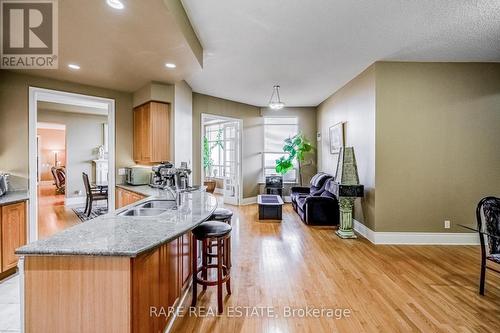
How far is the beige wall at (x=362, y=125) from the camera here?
4.15 meters

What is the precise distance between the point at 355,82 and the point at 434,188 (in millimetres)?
2381

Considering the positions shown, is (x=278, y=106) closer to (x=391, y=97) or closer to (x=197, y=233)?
(x=391, y=97)

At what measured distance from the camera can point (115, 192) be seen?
445cm

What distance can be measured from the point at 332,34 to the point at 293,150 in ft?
13.6

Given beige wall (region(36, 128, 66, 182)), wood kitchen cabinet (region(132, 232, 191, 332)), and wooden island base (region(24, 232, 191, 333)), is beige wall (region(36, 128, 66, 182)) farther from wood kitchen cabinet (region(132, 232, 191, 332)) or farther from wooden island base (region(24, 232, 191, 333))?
wooden island base (region(24, 232, 191, 333))

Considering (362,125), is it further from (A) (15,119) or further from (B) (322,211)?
(A) (15,119)

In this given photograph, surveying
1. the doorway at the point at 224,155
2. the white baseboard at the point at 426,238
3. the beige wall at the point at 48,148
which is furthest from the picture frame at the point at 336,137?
the beige wall at the point at 48,148

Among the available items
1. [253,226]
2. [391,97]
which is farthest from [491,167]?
[253,226]

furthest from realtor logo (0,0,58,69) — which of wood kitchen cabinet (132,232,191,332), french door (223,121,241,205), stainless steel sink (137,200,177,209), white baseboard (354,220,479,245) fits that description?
white baseboard (354,220,479,245)

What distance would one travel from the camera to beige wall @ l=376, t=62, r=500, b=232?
3938 millimetres

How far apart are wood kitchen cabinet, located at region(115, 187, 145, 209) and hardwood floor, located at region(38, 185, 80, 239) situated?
128 centimetres

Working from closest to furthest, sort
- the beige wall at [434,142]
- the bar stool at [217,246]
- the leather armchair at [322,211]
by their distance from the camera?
the bar stool at [217,246] < the beige wall at [434,142] < the leather armchair at [322,211]

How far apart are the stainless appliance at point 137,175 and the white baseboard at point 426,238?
4.15 meters

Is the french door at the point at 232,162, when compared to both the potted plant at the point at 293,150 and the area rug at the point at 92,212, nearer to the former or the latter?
the potted plant at the point at 293,150
